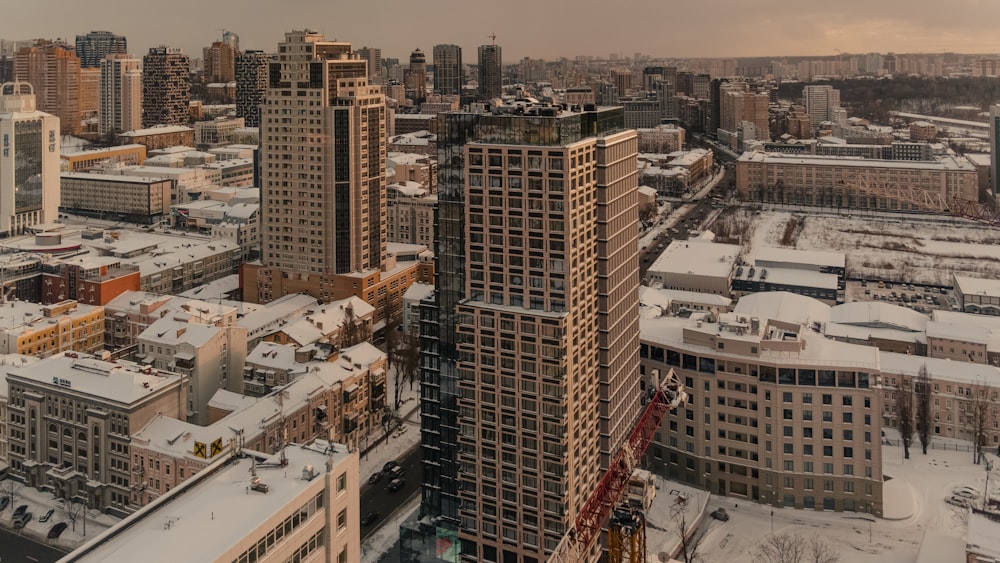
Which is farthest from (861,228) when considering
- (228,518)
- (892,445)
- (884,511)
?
(228,518)

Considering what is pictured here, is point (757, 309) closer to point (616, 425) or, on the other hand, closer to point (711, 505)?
point (711, 505)

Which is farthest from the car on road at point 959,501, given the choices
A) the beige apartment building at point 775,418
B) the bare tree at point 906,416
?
the bare tree at point 906,416

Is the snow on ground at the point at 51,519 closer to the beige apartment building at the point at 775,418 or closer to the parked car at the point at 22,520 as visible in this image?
the parked car at the point at 22,520

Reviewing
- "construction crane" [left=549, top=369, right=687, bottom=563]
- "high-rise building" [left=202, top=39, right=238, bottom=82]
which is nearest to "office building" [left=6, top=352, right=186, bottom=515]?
"construction crane" [left=549, top=369, right=687, bottom=563]

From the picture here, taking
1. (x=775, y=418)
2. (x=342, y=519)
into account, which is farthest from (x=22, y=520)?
(x=775, y=418)

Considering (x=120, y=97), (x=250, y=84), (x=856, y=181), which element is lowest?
(x=856, y=181)

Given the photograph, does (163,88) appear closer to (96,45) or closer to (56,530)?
(96,45)

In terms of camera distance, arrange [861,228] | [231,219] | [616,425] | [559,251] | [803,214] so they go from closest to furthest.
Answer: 1. [559,251]
2. [616,425]
3. [231,219]
4. [861,228]
5. [803,214]
